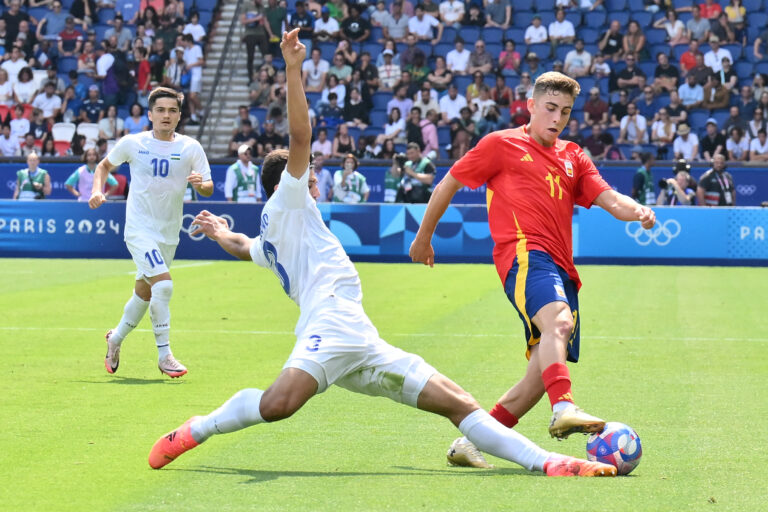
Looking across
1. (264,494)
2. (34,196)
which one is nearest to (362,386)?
(264,494)

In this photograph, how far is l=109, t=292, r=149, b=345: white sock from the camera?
986 cm

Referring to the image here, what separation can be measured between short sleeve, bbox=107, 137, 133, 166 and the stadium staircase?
2014cm

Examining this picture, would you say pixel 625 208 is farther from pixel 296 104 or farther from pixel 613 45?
pixel 613 45

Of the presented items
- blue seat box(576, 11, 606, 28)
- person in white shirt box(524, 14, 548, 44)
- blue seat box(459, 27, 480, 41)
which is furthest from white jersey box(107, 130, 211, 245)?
blue seat box(576, 11, 606, 28)

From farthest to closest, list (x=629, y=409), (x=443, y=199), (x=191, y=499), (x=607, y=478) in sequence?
(x=629, y=409)
(x=443, y=199)
(x=607, y=478)
(x=191, y=499)

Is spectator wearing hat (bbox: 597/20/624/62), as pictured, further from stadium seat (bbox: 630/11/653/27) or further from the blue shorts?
the blue shorts

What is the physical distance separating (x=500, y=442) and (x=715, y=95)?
23433mm

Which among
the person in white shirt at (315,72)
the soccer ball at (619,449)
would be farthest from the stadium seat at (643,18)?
the soccer ball at (619,449)

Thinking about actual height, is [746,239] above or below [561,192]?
below

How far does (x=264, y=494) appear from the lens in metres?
5.52

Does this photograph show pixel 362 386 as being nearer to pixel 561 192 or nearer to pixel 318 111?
pixel 561 192

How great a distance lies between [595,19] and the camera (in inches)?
1190

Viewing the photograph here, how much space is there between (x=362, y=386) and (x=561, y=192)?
154cm

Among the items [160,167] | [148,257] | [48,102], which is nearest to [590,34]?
[48,102]
